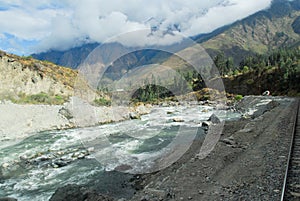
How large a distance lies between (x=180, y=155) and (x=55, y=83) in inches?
1714

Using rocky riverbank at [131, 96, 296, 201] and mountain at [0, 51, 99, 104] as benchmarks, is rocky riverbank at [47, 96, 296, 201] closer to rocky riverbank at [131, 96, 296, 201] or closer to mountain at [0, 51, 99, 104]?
rocky riverbank at [131, 96, 296, 201]

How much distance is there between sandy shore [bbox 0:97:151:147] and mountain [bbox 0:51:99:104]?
10.7 m

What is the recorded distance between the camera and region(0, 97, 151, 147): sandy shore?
23953 millimetres

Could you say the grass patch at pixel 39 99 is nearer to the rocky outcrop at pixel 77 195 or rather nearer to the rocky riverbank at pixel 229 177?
the rocky outcrop at pixel 77 195

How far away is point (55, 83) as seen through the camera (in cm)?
5025

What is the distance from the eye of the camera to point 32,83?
151 feet

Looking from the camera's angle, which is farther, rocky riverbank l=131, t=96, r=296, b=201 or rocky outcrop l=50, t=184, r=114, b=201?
rocky outcrop l=50, t=184, r=114, b=201

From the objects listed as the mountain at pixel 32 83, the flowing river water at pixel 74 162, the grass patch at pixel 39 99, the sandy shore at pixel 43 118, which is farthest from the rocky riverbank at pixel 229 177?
the mountain at pixel 32 83

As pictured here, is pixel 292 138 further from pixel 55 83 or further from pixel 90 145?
pixel 55 83

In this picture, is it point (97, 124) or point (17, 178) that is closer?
point (17, 178)

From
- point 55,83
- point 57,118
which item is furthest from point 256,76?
point 57,118

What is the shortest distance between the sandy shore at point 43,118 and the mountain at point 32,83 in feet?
35.2

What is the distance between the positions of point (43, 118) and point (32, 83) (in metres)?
20.6

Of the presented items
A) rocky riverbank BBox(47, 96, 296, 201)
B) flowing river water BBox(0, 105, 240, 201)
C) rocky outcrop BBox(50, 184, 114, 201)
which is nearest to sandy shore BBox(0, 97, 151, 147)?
flowing river water BBox(0, 105, 240, 201)
